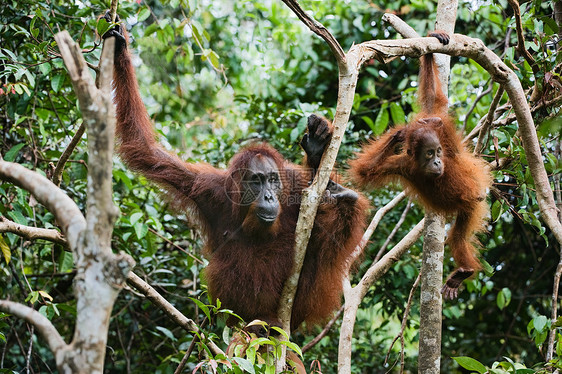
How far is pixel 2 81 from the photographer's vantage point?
4488 millimetres

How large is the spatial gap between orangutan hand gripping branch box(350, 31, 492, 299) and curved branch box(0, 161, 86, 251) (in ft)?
9.94

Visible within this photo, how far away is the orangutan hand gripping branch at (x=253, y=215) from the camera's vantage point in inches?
151

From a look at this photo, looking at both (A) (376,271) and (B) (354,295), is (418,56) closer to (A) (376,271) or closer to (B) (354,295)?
(A) (376,271)

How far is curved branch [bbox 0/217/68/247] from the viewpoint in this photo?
297 cm

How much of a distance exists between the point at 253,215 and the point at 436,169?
1438mm

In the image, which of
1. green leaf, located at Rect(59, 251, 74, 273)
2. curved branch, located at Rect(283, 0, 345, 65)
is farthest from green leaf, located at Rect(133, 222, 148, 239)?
curved branch, located at Rect(283, 0, 345, 65)

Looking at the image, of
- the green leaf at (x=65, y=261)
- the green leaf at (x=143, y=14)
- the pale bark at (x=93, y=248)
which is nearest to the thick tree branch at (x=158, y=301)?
the green leaf at (x=65, y=261)

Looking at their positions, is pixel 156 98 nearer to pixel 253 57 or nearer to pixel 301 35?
pixel 253 57

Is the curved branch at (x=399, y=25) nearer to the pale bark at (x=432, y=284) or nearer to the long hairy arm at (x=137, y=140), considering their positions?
the pale bark at (x=432, y=284)

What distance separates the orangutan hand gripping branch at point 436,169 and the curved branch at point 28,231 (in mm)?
2356

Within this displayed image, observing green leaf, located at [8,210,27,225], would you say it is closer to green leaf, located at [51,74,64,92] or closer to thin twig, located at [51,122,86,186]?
thin twig, located at [51,122,86,186]

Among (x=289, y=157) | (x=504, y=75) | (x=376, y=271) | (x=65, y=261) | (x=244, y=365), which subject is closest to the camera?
(x=244, y=365)

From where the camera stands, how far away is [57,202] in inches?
68.4

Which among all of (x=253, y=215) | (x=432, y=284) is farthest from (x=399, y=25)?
(x=432, y=284)
